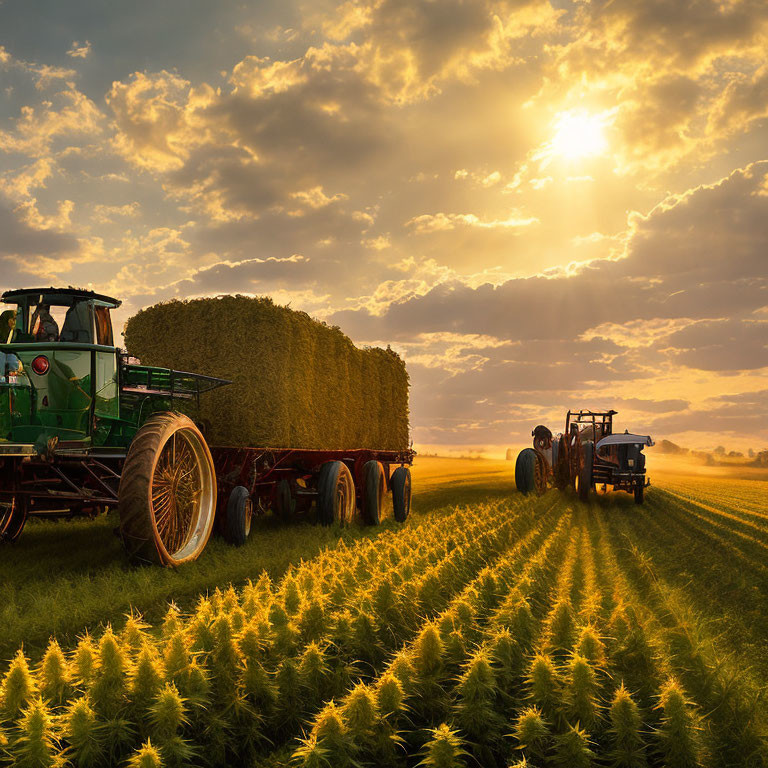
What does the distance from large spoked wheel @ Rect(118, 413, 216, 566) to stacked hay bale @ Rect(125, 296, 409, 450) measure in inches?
86.1

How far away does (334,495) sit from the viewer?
10195mm

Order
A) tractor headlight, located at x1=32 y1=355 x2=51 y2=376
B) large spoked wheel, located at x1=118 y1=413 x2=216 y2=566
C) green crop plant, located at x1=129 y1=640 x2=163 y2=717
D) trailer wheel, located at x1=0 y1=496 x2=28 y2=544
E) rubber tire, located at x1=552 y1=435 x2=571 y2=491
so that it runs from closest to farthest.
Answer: green crop plant, located at x1=129 y1=640 x2=163 y2=717
large spoked wheel, located at x1=118 y1=413 x2=216 y2=566
tractor headlight, located at x1=32 y1=355 x2=51 y2=376
trailer wheel, located at x1=0 y1=496 x2=28 y2=544
rubber tire, located at x1=552 y1=435 x2=571 y2=491

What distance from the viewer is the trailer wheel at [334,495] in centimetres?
1010

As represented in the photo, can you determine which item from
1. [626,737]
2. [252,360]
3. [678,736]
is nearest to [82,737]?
[626,737]

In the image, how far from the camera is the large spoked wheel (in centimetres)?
598

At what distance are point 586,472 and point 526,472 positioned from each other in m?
2.11

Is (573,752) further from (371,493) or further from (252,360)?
(371,493)

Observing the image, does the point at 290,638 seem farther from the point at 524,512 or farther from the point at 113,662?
the point at 524,512

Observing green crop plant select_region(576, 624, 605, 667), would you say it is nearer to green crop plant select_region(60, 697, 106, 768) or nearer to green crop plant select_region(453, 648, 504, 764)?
green crop plant select_region(453, 648, 504, 764)

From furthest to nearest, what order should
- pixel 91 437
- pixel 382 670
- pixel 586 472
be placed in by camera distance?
pixel 586 472 < pixel 91 437 < pixel 382 670

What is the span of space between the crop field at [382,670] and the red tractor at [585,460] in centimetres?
1055

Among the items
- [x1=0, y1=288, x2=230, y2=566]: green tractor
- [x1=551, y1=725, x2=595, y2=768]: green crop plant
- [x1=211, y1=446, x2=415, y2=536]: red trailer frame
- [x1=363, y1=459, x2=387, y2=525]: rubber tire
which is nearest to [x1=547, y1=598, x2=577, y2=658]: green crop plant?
[x1=551, y1=725, x2=595, y2=768]: green crop plant

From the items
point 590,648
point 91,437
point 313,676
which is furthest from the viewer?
point 91,437

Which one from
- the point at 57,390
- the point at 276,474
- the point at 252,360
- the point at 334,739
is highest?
the point at 252,360
